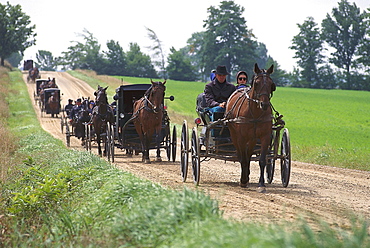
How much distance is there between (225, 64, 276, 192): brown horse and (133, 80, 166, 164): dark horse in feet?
17.9

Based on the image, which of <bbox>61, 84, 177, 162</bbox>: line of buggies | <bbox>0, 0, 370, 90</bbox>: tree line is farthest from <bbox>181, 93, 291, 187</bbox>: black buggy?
<bbox>0, 0, 370, 90</bbox>: tree line

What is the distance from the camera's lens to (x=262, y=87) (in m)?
9.30

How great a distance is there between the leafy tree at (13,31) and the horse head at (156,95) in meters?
68.6

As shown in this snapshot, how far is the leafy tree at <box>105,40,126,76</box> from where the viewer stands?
3745 inches

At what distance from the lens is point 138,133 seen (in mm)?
16156

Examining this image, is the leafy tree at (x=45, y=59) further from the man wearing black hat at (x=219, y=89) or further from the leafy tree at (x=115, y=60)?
the man wearing black hat at (x=219, y=89)

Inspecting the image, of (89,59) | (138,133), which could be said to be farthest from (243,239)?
(89,59)

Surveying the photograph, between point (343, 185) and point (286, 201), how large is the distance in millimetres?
2909

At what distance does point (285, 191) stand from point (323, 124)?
27.6 metres

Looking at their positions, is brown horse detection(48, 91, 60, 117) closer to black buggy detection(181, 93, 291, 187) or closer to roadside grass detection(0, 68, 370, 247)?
roadside grass detection(0, 68, 370, 247)

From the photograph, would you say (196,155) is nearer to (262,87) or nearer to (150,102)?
(262,87)

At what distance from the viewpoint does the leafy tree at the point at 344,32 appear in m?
88.9

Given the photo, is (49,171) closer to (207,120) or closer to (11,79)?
(207,120)

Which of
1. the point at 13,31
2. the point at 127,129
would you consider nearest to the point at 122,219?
the point at 127,129
